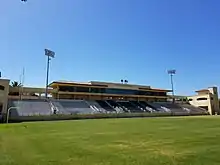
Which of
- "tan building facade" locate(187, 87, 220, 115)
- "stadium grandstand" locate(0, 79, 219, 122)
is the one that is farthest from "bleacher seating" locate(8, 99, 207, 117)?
"tan building facade" locate(187, 87, 220, 115)

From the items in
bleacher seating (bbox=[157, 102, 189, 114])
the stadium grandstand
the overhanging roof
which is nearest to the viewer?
the stadium grandstand

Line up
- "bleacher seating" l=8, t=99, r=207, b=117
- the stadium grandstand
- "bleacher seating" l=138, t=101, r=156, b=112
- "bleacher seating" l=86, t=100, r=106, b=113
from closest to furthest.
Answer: "bleacher seating" l=8, t=99, r=207, b=117
the stadium grandstand
"bleacher seating" l=86, t=100, r=106, b=113
"bleacher seating" l=138, t=101, r=156, b=112

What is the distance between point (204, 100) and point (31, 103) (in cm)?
5671

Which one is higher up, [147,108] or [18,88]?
[18,88]

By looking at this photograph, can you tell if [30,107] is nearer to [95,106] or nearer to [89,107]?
[89,107]

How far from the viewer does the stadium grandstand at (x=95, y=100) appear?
52.0 metres

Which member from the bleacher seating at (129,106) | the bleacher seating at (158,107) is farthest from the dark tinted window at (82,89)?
the bleacher seating at (158,107)

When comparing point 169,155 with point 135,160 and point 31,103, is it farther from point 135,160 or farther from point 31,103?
point 31,103

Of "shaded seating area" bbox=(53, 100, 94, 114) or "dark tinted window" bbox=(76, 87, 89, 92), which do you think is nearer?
"shaded seating area" bbox=(53, 100, 94, 114)

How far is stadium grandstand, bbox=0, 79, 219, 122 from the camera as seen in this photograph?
52.0 metres

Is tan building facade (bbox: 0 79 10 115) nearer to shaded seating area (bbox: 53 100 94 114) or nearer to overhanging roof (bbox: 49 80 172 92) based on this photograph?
shaded seating area (bbox: 53 100 94 114)

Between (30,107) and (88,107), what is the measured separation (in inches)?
580

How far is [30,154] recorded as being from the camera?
30.4ft

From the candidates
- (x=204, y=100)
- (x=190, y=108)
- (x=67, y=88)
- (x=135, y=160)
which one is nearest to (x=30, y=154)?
(x=135, y=160)
